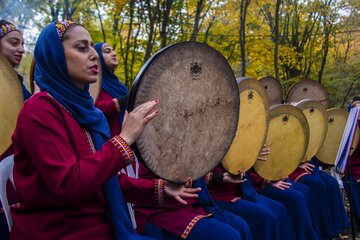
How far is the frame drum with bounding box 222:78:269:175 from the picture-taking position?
2910 mm

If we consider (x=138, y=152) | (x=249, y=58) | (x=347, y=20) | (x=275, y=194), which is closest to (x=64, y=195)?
(x=138, y=152)

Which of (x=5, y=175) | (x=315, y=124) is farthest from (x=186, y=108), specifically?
(x=315, y=124)

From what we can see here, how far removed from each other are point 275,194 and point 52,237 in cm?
247

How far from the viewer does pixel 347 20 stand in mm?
12031

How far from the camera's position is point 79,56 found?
1.76 meters

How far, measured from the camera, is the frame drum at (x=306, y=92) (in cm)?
559

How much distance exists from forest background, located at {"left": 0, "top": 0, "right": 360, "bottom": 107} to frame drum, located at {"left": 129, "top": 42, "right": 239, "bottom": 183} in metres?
7.36

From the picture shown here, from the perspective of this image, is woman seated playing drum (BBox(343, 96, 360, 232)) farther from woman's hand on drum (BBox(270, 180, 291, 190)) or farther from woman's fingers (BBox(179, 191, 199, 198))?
woman's fingers (BBox(179, 191, 199, 198))

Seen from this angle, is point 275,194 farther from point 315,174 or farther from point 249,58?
point 249,58

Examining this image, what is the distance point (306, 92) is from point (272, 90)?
78 cm

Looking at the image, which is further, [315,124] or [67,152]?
[315,124]

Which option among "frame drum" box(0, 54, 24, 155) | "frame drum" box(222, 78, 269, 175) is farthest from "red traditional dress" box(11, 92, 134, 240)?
"frame drum" box(222, 78, 269, 175)

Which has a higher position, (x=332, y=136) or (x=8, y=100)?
(x=8, y=100)

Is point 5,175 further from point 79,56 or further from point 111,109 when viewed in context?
point 111,109
